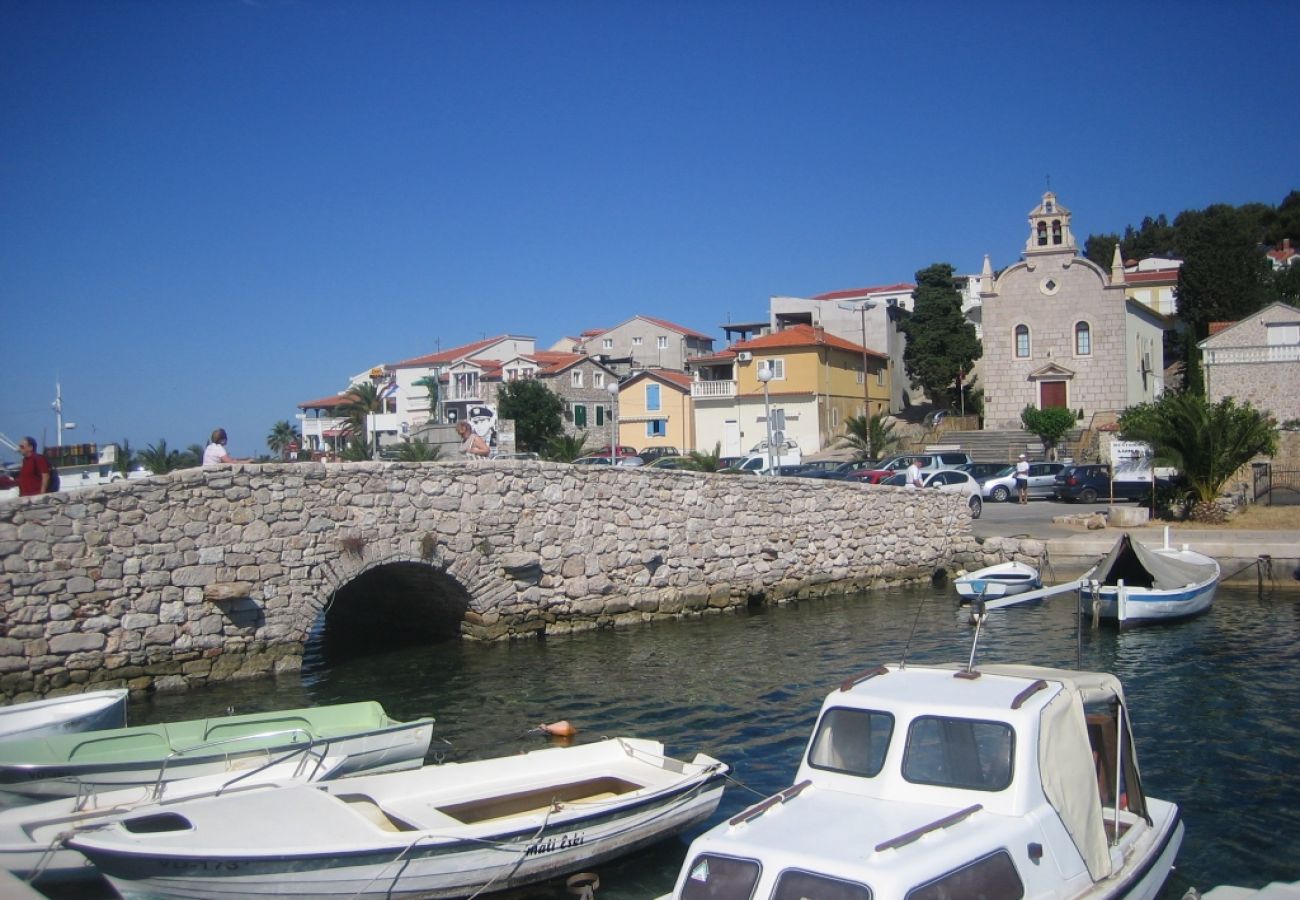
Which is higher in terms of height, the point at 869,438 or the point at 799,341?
the point at 799,341

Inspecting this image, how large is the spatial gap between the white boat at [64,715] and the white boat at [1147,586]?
50.9ft

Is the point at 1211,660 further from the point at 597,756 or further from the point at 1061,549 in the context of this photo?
the point at 597,756

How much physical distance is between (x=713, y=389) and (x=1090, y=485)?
25232 mm

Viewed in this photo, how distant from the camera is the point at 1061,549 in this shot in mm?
25422

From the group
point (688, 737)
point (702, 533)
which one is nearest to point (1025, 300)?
point (702, 533)

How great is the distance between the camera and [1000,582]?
74.4 feet

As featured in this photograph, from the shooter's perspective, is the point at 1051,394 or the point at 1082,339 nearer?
the point at 1082,339

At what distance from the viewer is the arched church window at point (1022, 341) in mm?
54938

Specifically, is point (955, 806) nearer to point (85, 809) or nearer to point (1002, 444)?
point (85, 809)

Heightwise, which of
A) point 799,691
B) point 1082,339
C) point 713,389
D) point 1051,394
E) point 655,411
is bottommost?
point 799,691

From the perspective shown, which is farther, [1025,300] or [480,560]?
[1025,300]

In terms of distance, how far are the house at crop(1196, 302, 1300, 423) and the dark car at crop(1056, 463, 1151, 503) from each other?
1306 cm

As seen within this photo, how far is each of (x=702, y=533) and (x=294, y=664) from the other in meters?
8.59

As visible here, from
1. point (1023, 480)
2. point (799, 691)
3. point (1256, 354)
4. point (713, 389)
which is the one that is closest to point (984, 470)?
point (1023, 480)
